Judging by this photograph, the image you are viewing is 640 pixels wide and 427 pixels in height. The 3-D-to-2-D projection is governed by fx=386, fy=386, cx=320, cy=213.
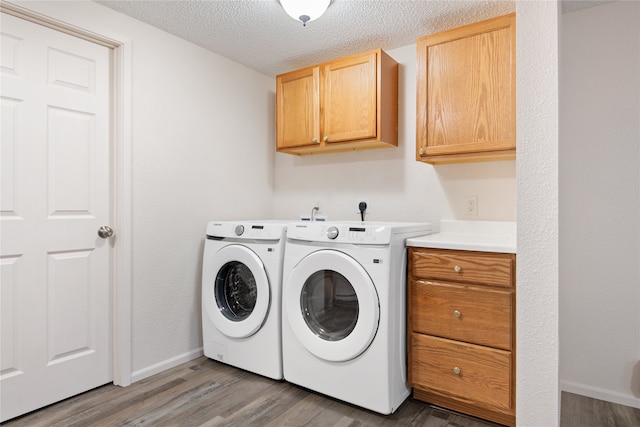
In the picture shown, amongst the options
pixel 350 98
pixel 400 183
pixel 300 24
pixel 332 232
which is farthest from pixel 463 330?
pixel 300 24

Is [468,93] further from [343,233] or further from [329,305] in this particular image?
[329,305]

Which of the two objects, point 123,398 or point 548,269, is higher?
point 548,269

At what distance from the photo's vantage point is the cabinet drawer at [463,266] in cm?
174

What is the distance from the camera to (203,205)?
269 cm

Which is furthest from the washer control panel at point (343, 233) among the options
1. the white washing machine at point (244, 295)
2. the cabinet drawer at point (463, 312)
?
the cabinet drawer at point (463, 312)

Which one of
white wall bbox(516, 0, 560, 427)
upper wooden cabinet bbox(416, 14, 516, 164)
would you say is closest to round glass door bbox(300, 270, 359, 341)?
white wall bbox(516, 0, 560, 427)

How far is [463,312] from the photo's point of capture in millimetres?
1840

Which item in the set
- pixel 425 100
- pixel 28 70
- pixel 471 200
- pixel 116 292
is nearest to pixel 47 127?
pixel 28 70

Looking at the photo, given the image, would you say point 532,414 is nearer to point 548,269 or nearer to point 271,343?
point 548,269

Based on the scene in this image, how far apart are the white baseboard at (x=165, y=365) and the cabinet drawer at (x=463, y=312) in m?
1.52

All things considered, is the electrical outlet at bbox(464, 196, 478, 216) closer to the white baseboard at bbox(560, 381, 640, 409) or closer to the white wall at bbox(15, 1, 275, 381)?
the white baseboard at bbox(560, 381, 640, 409)

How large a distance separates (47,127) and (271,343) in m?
1.66

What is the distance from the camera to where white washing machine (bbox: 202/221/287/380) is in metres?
2.24

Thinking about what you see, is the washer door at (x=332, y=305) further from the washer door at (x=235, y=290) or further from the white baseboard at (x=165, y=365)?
the white baseboard at (x=165, y=365)
